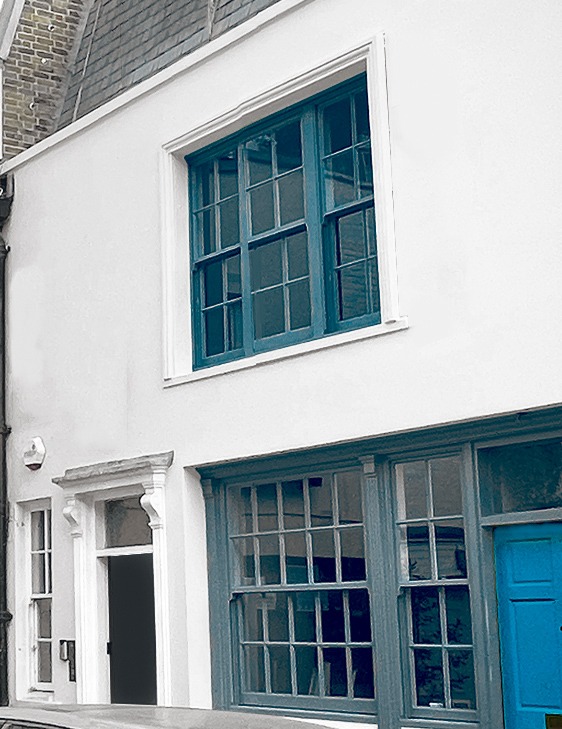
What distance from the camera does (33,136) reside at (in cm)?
1523

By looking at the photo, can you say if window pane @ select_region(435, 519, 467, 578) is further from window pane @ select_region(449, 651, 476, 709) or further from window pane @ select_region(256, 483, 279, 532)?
window pane @ select_region(256, 483, 279, 532)

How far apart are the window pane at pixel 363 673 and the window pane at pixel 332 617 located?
0.70 ft

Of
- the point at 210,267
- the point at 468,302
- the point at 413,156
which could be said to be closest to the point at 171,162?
the point at 210,267

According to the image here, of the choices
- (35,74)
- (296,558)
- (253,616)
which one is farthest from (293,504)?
(35,74)

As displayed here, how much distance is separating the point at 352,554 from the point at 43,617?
4.78m

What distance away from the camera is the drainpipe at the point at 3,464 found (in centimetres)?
1374

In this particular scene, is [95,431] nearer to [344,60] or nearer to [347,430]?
[347,430]

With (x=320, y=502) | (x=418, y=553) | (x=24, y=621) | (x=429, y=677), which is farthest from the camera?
(x=24, y=621)

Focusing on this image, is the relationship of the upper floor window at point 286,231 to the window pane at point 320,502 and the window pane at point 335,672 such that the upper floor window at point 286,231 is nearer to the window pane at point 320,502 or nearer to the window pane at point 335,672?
the window pane at point 320,502

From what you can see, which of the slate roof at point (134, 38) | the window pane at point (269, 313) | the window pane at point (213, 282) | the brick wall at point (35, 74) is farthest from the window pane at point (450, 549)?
the brick wall at point (35, 74)

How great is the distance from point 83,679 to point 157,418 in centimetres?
284

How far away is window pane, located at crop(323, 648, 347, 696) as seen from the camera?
1038 cm

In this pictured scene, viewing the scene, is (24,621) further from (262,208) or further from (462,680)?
(462,680)

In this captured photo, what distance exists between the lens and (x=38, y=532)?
13977mm
